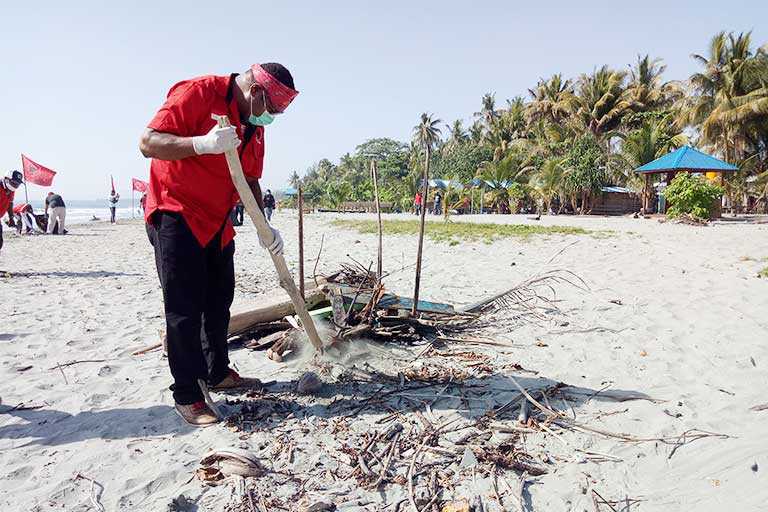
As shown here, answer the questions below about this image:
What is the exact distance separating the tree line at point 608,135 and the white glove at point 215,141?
15.1m

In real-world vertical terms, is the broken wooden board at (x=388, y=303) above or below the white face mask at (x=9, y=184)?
below

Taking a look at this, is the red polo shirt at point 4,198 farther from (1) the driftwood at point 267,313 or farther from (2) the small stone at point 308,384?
(2) the small stone at point 308,384

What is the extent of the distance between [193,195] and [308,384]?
1.20 m

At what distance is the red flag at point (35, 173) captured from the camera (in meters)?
16.4

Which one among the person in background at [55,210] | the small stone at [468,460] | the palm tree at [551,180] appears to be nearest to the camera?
the small stone at [468,460]

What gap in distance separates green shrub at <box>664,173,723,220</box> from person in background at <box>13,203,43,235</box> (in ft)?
68.4

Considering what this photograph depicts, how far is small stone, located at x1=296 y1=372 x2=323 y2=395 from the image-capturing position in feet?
8.89

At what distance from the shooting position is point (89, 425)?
93.8 inches

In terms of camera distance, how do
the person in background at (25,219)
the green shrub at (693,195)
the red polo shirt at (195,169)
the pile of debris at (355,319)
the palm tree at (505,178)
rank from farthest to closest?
the palm tree at (505,178) → the person in background at (25,219) → the green shrub at (693,195) → the pile of debris at (355,319) → the red polo shirt at (195,169)

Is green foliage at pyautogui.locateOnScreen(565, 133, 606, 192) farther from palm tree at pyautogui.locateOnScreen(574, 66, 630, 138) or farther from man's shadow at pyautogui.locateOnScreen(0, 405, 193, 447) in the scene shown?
man's shadow at pyautogui.locateOnScreen(0, 405, 193, 447)

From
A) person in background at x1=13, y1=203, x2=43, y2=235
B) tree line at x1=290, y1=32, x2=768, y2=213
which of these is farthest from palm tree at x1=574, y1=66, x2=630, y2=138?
person in background at x1=13, y1=203, x2=43, y2=235

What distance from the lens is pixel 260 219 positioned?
248 centimetres

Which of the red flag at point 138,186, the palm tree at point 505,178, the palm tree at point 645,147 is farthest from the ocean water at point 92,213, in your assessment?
the palm tree at point 645,147

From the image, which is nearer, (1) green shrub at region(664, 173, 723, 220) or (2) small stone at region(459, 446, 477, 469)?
(2) small stone at region(459, 446, 477, 469)
